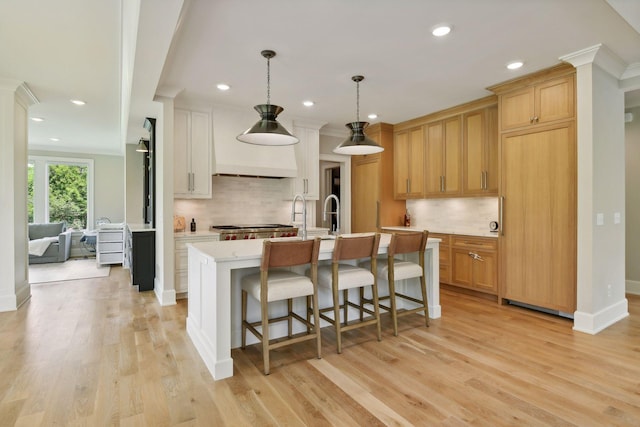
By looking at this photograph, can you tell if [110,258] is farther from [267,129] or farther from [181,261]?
[267,129]

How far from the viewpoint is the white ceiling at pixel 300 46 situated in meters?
2.46

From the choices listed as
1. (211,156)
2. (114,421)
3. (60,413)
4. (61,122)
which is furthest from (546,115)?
(61,122)

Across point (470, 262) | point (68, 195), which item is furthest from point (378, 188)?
point (68, 195)

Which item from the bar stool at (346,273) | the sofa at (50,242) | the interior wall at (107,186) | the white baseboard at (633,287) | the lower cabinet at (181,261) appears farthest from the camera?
the interior wall at (107,186)

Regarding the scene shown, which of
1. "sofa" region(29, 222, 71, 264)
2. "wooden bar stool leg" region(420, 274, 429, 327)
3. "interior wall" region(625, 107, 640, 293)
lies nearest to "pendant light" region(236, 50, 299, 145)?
"wooden bar stool leg" region(420, 274, 429, 327)

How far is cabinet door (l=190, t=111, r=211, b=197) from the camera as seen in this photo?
4613 mm

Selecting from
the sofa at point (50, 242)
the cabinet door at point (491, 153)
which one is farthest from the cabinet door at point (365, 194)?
the sofa at point (50, 242)

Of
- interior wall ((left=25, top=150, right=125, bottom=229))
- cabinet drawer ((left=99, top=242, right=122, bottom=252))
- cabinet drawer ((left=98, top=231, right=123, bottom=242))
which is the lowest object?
cabinet drawer ((left=99, top=242, right=122, bottom=252))

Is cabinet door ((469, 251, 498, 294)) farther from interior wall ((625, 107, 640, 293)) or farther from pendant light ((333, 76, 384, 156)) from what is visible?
interior wall ((625, 107, 640, 293))

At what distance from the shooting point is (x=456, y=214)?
5.28 m

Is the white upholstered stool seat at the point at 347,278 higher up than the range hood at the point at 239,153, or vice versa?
the range hood at the point at 239,153

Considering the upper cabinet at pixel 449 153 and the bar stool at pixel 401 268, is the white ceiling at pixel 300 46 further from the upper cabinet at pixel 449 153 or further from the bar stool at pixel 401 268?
the bar stool at pixel 401 268

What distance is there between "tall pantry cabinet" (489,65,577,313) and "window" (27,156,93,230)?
9.00 metres

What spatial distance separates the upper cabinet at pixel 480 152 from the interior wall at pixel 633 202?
6.43ft
